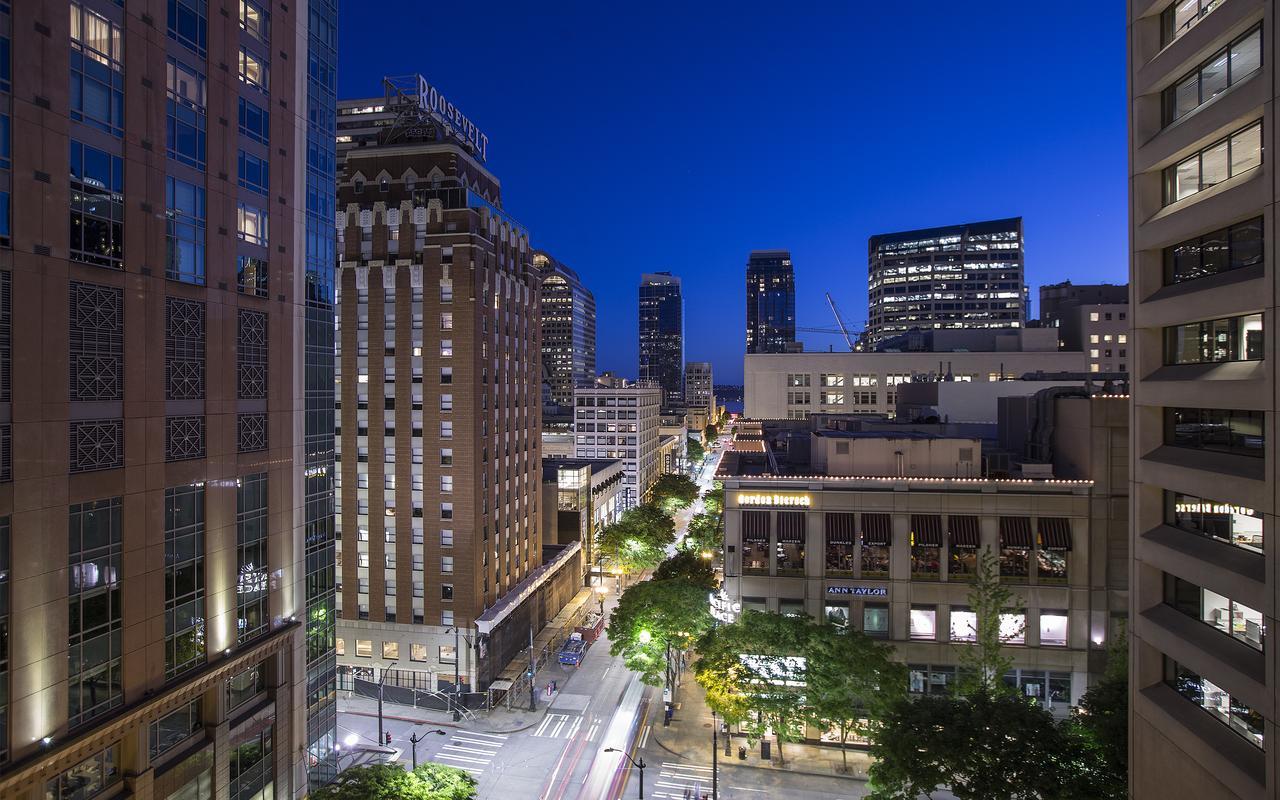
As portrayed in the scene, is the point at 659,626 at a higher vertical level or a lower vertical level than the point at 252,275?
lower

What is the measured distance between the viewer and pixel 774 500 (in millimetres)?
49250

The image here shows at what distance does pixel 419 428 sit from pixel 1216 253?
187ft

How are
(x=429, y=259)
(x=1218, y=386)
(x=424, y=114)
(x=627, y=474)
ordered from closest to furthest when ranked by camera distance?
(x=1218, y=386)
(x=429, y=259)
(x=424, y=114)
(x=627, y=474)

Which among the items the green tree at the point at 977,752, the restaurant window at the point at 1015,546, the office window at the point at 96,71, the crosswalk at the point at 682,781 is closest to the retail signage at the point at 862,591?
→ the restaurant window at the point at 1015,546

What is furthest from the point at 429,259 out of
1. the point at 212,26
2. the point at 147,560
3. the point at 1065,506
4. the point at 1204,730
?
the point at 1204,730

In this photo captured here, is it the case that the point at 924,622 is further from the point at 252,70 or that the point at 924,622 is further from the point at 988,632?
the point at 252,70

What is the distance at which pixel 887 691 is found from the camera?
1599 inches

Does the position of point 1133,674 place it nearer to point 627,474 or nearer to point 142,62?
point 142,62

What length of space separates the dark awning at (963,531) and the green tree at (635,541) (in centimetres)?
4907

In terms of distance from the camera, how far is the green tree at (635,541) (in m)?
89.8

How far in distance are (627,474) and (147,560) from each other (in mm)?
110071

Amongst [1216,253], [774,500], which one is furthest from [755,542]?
[1216,253]

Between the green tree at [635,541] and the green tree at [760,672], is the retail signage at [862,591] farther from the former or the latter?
the green tree at [635,541]

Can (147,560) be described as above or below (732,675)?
above
